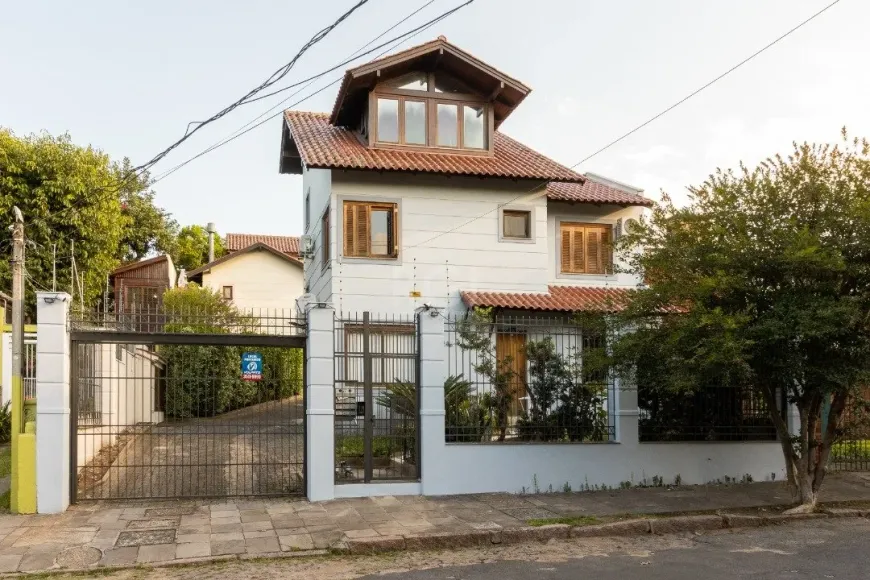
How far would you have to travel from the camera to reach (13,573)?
736 cm

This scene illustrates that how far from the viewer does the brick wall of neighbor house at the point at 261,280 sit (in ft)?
116

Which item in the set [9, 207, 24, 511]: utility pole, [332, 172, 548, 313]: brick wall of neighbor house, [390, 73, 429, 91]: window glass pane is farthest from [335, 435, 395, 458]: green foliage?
[390, 73, 429, 91]: window glass pane

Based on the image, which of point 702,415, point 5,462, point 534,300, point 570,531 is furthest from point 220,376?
point 534,300

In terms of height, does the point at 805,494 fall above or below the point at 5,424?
below

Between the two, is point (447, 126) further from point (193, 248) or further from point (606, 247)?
point (193, 248)

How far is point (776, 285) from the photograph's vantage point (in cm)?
998

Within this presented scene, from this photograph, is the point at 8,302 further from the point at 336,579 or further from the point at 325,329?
the point at 336,579

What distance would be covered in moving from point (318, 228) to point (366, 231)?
2.79 metres

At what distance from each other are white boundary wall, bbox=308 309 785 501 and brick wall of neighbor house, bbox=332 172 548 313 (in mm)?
6916

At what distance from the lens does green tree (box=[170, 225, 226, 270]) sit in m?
49.1

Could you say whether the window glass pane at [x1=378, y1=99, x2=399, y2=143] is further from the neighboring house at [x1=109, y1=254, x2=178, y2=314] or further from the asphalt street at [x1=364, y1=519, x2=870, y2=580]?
the neighboring house at [x1=109, y1=254, x2=178, y2=314]

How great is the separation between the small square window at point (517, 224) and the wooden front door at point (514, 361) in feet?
24.6

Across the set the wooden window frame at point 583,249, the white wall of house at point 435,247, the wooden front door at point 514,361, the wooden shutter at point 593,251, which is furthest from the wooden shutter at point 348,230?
the wooden front door at point 514,361

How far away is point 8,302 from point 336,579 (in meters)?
20.3
